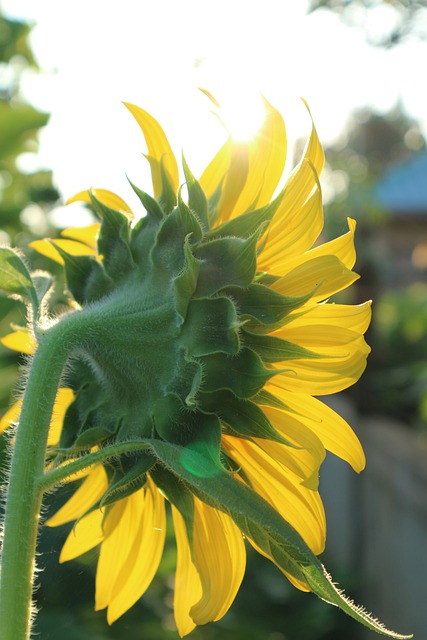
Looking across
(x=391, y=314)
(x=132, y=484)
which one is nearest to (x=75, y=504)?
(x=132, y=484)

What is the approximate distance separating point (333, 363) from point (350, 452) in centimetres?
8

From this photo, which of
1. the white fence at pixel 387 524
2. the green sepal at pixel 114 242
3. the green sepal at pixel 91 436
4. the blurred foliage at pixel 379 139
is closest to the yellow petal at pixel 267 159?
the green sepal at pixel 114 242

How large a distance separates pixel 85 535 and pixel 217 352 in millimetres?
271

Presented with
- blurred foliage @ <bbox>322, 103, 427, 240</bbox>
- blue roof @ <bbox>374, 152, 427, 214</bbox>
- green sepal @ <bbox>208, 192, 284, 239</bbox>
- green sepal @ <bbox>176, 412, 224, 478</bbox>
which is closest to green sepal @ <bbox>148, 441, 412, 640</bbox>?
green sepal @ <bbox>176, 412, 224, 478</bbox>

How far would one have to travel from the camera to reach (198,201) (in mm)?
708

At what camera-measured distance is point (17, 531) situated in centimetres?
52

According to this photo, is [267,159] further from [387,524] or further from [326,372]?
[387,524]

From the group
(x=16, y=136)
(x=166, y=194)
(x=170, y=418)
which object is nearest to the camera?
(x=170, y=418)

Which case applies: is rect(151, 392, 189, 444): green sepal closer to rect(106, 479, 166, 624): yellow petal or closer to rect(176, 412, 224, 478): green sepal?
rect(176, 412, 224, 478): green sepal

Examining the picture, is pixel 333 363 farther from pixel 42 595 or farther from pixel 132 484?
pixel 42 595

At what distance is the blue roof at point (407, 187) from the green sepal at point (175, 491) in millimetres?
11732

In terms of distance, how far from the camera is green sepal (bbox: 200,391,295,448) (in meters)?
0.63

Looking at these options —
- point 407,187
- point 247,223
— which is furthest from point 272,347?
point 407,187

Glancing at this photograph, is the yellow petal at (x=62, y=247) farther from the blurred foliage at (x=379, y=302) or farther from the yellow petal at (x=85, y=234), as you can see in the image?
the blurred foliage at (x=379, y=302)
